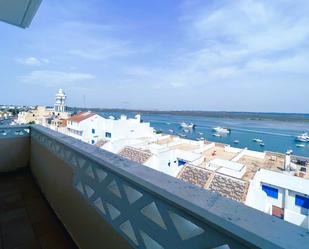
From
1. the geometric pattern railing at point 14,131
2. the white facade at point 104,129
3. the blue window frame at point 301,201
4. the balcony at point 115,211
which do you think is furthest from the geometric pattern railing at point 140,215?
the white facade at point 104,129

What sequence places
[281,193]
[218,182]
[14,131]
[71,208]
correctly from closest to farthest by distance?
[71,208], [14,131], [281,193], [218,182]

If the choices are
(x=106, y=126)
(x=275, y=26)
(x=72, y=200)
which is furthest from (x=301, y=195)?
(x=106, y=126)

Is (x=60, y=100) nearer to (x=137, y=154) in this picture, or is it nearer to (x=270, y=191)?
(x=137, y=154)

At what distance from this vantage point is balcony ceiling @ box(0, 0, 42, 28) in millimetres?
1846

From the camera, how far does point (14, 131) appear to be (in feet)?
9.13

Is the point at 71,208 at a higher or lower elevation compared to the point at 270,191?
higher

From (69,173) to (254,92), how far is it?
40.5ft

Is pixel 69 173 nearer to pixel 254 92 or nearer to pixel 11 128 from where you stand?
pixel 11 128

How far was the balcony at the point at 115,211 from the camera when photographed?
0.42 m

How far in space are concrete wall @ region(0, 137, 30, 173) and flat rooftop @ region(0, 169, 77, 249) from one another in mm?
460

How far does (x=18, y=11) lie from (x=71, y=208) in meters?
2.03

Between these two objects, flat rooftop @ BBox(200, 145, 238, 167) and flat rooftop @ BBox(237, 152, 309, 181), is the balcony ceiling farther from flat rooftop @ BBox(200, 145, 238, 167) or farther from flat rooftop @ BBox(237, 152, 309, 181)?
flat rooftop @ BBox(200, 145, 238, 167)

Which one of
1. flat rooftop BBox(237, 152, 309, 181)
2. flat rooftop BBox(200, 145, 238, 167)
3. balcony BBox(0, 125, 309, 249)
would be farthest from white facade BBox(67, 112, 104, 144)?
balcony BBox(0, 125, 309, 249)

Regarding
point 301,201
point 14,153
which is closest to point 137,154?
point 301,201
